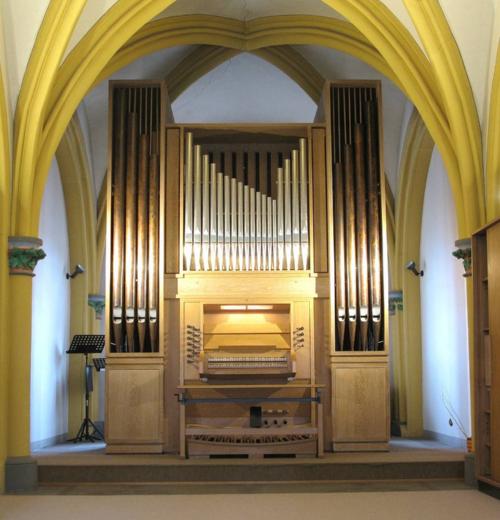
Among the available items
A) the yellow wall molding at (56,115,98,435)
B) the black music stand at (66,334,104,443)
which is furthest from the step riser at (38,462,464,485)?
the yellow wall molding at (56,115,98,435)

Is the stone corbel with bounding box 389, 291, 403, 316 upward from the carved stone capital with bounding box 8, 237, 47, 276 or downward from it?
downward

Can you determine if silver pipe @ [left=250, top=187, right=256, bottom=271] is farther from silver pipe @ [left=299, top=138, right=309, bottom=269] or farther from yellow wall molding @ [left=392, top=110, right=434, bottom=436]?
yellow wall molding @ [left=392, top=110, right=434, bottom=436]

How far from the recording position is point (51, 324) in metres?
12.8

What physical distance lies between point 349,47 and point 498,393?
5.04 meters

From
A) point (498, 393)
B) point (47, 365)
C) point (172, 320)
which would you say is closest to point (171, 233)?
point (172, 320)

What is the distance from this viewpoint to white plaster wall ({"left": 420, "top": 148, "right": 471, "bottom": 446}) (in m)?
11.6

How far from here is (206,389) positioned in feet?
35.6

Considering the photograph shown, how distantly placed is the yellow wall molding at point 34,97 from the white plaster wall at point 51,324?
2.86 m

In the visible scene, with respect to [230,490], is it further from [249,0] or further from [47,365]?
[249,0]

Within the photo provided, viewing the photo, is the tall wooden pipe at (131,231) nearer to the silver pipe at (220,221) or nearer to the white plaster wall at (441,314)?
the silver pipe at (220,221)

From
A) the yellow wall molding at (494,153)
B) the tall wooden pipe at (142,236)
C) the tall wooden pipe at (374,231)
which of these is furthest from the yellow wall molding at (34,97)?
the yellow wall molding at (494,153)

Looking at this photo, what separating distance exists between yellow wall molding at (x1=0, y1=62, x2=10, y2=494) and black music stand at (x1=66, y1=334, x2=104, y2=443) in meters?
3.17

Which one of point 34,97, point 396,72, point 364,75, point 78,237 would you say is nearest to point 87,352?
point 78,237

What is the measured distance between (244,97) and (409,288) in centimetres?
391
